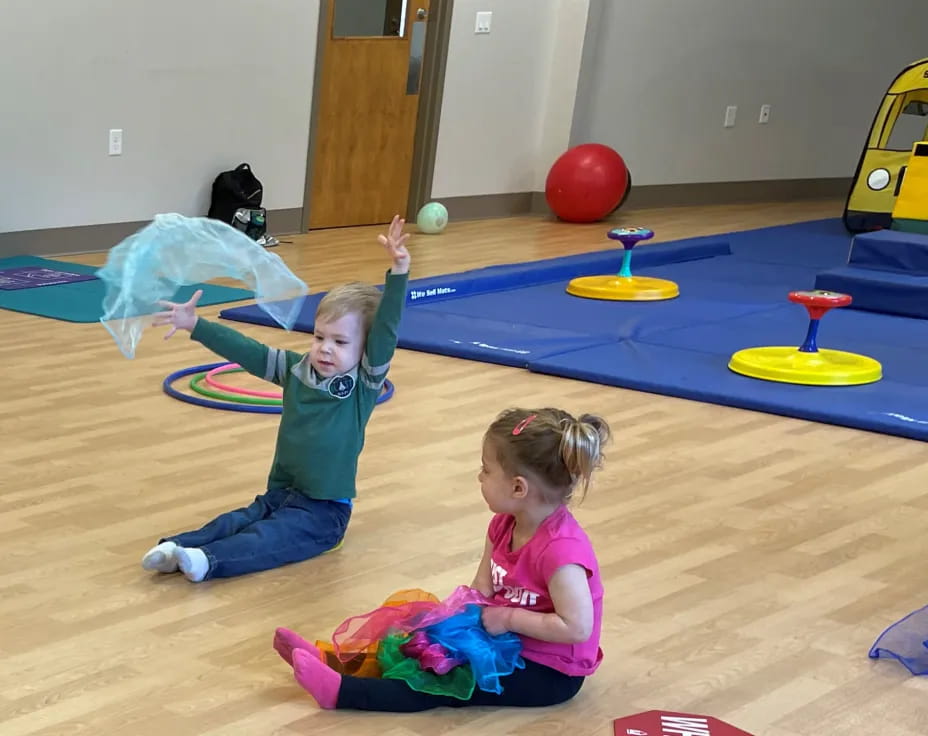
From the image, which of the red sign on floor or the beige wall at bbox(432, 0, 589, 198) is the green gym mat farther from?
the red sign on floor

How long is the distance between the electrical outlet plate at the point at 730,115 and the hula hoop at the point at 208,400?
23.5 ft

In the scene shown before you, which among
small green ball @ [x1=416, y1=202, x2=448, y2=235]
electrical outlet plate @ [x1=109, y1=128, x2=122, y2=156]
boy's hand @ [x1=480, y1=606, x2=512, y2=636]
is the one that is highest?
electrical outlet plate @ [x1=109, y1=128, x2=122, y2=156]

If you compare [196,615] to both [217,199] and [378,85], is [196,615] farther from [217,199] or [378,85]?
[378,85]

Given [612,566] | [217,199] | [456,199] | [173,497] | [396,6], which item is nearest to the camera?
[612,566]

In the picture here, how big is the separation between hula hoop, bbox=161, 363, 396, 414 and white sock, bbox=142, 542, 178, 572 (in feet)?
4.31

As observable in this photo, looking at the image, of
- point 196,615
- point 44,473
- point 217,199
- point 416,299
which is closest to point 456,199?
point 217,199

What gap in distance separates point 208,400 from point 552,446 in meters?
2.32

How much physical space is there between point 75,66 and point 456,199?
10.7 ft

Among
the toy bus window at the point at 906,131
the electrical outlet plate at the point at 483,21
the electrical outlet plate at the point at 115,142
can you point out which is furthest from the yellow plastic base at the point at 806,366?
the toy bus window at the point at 906,131

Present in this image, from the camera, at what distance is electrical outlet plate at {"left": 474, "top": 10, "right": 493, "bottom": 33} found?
9273mm

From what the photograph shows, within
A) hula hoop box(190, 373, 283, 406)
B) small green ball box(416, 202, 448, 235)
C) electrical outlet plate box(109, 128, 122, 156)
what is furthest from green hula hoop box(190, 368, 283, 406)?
small green ball box(416, 202, 448, 235)

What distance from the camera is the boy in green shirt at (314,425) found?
318cm

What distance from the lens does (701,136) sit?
1130 cm

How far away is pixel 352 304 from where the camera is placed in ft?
10.6
